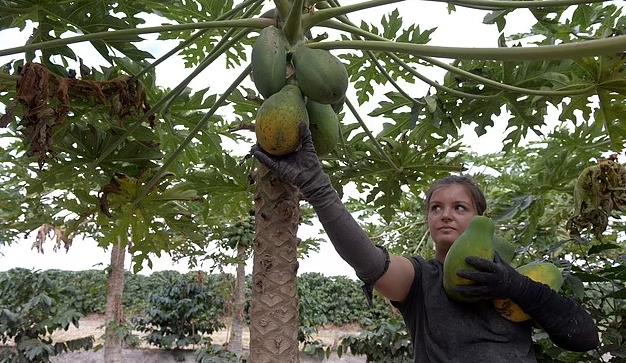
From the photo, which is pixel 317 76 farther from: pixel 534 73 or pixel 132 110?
pixel 534 73

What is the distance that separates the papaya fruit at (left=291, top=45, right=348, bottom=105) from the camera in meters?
1.56

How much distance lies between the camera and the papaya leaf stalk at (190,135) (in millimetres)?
2225

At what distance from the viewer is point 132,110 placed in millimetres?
2172

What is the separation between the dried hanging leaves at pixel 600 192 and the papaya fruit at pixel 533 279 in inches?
42.7

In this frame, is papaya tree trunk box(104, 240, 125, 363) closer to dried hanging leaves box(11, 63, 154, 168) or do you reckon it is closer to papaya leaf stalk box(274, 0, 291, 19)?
dried hanging leaves box(11, 63, 154, 168)

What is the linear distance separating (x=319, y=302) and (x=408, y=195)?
29.4 feet

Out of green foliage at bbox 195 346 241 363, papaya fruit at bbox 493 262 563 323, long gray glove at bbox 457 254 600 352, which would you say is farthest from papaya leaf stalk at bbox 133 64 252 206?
green foliage at bbox 195 346 241 363

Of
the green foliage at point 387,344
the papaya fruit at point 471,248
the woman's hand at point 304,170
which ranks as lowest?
the green foliage at point 387,344

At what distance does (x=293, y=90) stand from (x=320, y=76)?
0.27ft

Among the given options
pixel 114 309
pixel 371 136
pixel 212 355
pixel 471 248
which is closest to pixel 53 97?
pixel 371 136

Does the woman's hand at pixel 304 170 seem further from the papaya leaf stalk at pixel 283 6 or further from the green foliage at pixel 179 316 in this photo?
the green foliage at pixel 179 316

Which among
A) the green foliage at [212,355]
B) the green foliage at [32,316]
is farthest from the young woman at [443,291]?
the green foliage at [212,355]

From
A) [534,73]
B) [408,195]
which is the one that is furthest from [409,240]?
[534,73]

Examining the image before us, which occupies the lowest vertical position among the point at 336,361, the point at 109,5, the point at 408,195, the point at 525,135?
the point at 336,361
